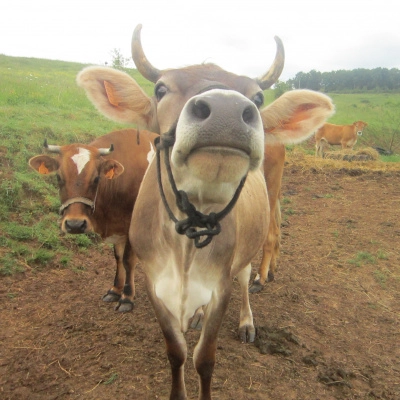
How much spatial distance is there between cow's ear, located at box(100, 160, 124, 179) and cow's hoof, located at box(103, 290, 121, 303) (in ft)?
4.39

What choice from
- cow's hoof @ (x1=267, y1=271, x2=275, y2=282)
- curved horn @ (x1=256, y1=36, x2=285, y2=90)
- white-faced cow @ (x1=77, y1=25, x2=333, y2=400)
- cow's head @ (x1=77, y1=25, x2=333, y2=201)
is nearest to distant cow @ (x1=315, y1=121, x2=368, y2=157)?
cow's hoof @ (x1=267, y1=271, x2=275, y2=282)

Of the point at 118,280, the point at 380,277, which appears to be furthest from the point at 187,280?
the point at 380,277

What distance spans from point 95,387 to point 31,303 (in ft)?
5.34

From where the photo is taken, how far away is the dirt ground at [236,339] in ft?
10.4

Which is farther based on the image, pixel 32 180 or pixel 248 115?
pixel 32 180

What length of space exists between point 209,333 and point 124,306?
185 cm

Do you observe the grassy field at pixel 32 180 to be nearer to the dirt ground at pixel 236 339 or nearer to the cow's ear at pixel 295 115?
the dirt ground at pixel 236 339

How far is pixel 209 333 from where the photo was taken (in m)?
2.69

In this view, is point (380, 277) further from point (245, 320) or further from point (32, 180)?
point (32, 180)

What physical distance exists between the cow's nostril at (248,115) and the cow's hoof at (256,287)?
3.46 meters

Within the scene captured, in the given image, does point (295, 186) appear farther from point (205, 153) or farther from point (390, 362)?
point (205, 153)

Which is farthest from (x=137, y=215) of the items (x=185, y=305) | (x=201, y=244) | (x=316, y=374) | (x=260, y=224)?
(x=316, y=374)

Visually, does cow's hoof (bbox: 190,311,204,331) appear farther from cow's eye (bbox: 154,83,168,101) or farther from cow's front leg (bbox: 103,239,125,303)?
cow's eye (bbox: 154,83,168,101)

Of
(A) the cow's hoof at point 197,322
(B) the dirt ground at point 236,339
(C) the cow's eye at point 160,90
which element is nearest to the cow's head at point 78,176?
(B) the dirt ground at point 236,339
